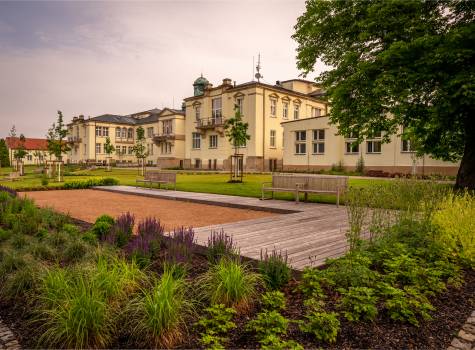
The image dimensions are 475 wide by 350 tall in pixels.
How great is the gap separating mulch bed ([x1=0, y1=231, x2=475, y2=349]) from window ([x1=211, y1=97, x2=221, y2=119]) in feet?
152

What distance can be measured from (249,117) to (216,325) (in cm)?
4209

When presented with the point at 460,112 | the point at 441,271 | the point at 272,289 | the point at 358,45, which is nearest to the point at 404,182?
the point at 441,271

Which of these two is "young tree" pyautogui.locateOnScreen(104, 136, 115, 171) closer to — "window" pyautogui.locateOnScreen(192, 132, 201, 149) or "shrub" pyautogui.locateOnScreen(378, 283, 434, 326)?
"window" pyautogui.locateOnScreen(192, 132, 201, 149)

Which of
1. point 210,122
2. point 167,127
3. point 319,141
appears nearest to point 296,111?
point 210,122

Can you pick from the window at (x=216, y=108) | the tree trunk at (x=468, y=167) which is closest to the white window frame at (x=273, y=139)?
the window at (x=216, y=108)

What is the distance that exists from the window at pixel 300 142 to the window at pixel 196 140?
57.3 ft

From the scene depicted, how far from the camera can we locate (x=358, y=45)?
43.4 ft

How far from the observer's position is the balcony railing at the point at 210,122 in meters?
48.3

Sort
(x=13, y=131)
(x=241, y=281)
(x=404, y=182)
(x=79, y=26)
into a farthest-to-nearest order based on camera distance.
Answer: (x=13, y=131) < (x=79, y=26) < (x=404, y=182) < (x=241, y=281)

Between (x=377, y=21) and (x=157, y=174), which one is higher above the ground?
(x=377, y=21)

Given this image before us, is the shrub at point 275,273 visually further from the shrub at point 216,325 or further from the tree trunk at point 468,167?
the tree trunk at point 468,167

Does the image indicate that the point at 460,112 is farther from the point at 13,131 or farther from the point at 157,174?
the point at 13,131

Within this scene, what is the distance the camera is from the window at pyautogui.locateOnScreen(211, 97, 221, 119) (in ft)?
163

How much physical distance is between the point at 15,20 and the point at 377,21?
10556 millimetres
